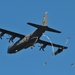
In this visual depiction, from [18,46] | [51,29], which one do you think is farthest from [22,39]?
[51,29]

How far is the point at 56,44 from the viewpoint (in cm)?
15075

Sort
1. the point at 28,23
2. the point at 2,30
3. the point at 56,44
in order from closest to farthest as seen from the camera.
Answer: the point at 28,23 < the point at 2,30 < the point at 56,44

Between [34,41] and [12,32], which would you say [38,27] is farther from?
[12,32]

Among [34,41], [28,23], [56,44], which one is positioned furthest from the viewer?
[56,44]

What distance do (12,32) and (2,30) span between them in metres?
2.73

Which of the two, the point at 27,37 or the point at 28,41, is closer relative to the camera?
the point at 28,41

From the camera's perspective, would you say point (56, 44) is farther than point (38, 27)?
Yes

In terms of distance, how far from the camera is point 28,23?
397 feet

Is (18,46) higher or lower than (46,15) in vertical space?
lower

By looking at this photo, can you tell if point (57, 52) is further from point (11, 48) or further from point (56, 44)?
point (11, 48)

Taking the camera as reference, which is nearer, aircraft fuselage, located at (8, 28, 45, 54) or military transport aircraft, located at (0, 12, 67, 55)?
military transport aircraft, located at (0, 12, 67, 55)

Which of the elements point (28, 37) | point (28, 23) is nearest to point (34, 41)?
point (28, 37)

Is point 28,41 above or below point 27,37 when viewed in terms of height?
below

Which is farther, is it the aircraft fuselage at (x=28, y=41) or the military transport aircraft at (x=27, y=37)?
the aircraft fuselage at (x=28, y=41)
